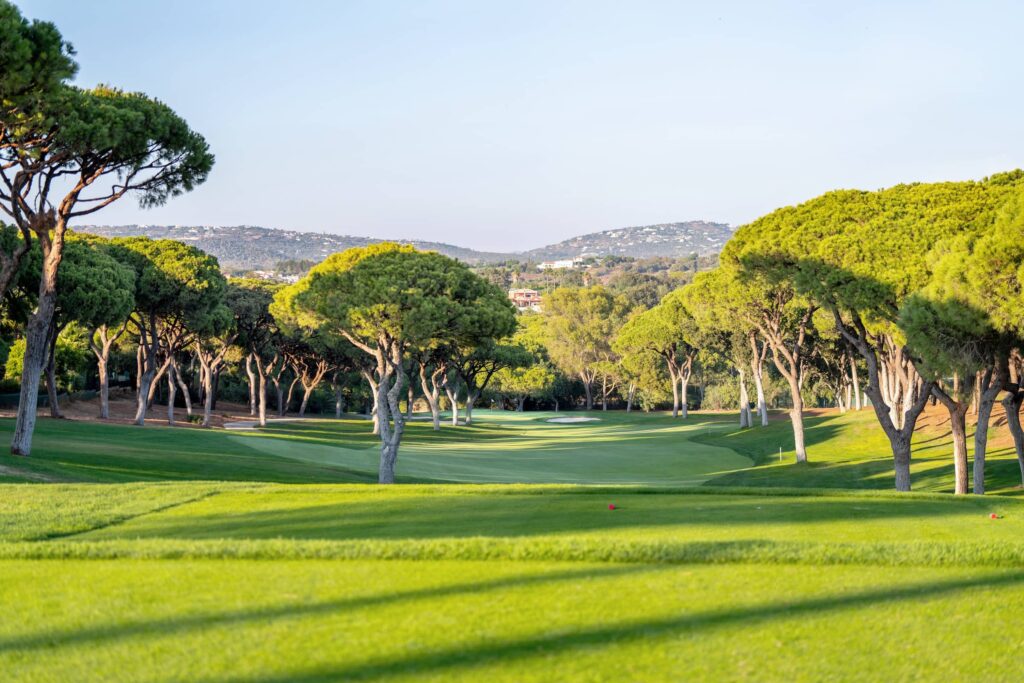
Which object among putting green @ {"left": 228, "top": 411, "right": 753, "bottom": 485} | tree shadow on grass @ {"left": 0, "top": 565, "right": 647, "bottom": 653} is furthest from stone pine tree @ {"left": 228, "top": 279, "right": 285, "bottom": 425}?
tree shadow on grass @ {"left": 0, "top": 565, "right": 647, "bottom": 653}

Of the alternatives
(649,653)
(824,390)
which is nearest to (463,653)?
(649,653)

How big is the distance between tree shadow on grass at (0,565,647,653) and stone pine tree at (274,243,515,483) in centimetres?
2287

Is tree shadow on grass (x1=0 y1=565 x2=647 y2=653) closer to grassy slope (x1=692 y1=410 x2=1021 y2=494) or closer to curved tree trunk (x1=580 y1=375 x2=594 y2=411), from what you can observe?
grassy slope (x1=692 y1=410 x2=1021 y2=494)

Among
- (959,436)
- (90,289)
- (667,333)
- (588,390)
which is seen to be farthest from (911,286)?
(588,390)

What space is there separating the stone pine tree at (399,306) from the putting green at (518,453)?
510 centimetres

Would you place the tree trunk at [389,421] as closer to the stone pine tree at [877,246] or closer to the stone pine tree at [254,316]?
the stone pine tree at [877,246]

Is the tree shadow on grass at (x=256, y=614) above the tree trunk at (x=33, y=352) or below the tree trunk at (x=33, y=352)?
below

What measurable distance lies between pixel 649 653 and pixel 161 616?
3083 millimetres

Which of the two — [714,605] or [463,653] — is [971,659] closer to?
[714,605]

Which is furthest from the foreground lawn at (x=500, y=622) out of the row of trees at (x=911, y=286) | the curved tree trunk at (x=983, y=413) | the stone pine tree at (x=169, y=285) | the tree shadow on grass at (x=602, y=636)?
the stone pine tree at (x=169, y=285)

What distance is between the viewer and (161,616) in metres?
5.62

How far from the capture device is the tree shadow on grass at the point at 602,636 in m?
4.57

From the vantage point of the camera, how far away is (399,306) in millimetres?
29703

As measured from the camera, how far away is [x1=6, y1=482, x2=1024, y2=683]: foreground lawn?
4.80 m
